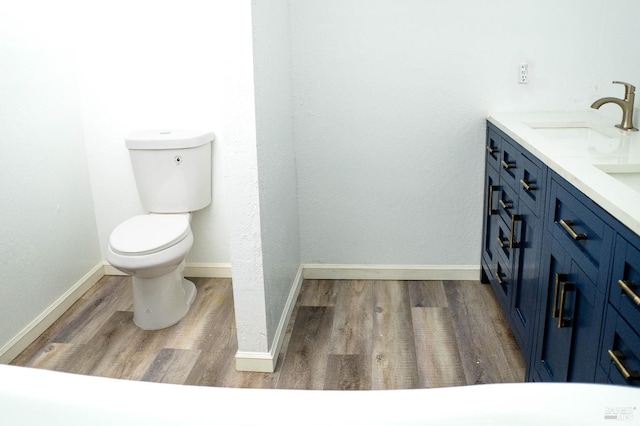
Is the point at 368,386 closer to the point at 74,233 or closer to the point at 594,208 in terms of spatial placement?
the point at 594,208

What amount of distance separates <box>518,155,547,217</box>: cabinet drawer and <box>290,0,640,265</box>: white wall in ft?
2.42

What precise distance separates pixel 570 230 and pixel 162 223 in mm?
1844

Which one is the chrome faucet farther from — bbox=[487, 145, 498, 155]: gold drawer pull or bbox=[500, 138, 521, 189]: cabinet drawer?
bbox=[487, 145, 498, 155]: gold drawer pull

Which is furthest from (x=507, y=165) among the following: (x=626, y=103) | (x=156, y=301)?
(x=156, y=301)

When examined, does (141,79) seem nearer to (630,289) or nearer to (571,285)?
(571,285)

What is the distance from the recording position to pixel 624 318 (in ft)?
4.40

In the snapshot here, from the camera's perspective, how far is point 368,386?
88.1 inches

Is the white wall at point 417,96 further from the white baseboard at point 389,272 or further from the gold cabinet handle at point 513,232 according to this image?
the gold cabinet handle at point 513,232

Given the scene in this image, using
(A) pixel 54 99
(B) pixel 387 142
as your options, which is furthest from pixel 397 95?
(A) pixel 54 99

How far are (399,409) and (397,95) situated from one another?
7.19ft

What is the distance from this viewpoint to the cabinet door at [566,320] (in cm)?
154

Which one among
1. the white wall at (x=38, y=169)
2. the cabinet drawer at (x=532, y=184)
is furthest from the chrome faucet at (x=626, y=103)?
the white wall at (x=38, y=169)

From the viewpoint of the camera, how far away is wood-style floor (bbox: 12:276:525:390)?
2305 mm

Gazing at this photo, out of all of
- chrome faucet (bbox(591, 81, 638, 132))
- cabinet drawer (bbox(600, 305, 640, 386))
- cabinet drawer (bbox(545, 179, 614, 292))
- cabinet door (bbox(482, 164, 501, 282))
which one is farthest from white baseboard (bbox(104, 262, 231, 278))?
cabinet drawer (bbox(600, 305, 640, 386))
